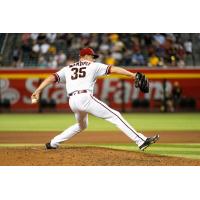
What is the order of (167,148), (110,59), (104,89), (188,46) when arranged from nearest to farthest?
(167,148) < (188,46) < (110,59) < (104,89)

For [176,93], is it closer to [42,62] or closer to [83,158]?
[42,62]

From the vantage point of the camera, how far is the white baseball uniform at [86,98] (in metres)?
6.61

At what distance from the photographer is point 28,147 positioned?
7.50m

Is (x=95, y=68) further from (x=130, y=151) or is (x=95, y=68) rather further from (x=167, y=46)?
(x=167, y=46)

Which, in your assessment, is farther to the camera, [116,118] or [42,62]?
[42,62]

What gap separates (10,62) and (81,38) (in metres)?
2.09

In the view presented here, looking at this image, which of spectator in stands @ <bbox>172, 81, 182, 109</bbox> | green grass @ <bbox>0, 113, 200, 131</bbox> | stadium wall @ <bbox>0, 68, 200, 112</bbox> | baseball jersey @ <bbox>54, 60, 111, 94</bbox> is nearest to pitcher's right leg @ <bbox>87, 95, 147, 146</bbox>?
baseball jersey @ <bbox>54, 60, 111, 94</bbox>

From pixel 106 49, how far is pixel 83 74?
632 centimetres

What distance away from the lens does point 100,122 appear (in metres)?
12.2

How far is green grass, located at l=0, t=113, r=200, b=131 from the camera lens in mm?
10406

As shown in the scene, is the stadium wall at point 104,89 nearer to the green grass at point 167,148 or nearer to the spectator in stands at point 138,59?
the spectator in stands at point 138,59

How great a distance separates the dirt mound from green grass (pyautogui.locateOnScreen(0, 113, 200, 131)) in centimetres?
315

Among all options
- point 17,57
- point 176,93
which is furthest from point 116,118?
point 176,93
